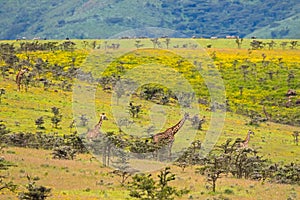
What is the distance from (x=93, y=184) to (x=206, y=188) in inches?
202

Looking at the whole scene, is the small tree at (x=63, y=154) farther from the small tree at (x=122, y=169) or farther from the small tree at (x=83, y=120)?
the small tree at (x=83, y=120)

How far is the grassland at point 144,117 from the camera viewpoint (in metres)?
25.8

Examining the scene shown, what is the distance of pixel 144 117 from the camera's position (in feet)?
188

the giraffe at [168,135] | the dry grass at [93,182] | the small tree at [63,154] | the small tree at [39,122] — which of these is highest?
the small tree at [39,122]

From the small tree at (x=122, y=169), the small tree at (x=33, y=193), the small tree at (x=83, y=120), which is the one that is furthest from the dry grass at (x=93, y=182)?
the small tree at (x=83, y=120)

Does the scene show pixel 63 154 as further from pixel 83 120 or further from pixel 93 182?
pixel 83 120

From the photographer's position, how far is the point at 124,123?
52.8 meters

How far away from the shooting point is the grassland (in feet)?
84.7

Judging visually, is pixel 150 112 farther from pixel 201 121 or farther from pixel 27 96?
pixel 27 96

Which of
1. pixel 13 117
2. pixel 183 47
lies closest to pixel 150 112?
pixel 13 117

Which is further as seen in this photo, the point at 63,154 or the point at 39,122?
the point at 39,122

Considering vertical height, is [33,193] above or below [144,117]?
below

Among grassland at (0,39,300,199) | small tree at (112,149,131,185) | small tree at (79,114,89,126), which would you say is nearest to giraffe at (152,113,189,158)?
grassland at (0,39,300,199)

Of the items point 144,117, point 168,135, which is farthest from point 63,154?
point 144,117
